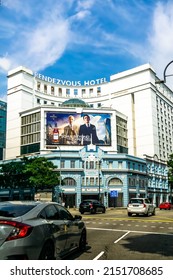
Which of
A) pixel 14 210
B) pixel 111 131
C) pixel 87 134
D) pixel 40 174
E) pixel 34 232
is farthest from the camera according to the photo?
pixel 111 131

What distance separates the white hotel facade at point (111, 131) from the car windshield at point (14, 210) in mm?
54743

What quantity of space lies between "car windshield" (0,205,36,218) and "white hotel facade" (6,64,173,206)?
5474 centimetres

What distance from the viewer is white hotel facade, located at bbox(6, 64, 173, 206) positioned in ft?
213

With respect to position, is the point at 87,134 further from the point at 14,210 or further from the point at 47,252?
the point at 47,252

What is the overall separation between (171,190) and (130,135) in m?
18.4

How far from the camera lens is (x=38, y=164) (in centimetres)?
5481

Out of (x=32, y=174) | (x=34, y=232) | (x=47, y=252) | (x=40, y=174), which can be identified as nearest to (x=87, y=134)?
(x=40, y=174)

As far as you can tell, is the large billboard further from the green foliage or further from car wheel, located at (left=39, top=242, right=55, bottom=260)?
car wheel, located at (left=39, top=242, right=55, bottom=260)

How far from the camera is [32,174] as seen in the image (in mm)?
54688

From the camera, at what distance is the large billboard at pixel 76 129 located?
7600 cm

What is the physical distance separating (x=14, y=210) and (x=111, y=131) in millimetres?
74162

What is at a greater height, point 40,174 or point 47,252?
point 40,174

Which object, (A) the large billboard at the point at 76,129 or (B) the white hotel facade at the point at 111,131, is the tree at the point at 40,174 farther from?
(A) the large billboard at the point at 76,129

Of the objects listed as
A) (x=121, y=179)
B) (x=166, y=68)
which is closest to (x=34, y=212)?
(x=166, y=68)
